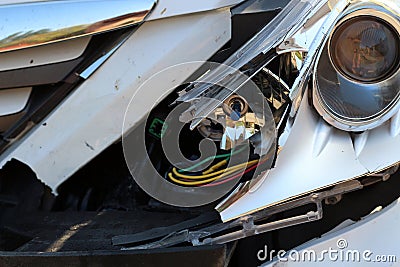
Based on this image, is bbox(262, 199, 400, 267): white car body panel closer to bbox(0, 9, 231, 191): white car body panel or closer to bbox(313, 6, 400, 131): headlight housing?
bbox(313, 6, 400, 131): headlight housing

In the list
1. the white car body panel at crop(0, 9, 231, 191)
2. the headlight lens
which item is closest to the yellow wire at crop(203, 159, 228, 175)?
the white car body panel at crop(0, 9, 231, 191)

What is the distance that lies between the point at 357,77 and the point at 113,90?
688 mm

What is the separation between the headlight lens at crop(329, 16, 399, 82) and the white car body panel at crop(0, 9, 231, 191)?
40 centimetres

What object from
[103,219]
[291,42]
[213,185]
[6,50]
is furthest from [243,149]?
[6,50]

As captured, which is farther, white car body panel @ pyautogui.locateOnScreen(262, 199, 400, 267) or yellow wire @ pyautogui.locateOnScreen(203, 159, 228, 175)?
yellow wire @ pyautogui.locateOnScreen(203, 159, 228, 175)

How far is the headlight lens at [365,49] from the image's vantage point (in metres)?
1.40

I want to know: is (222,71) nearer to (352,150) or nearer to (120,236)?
(352,150)

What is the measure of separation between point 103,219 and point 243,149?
54 centimetres

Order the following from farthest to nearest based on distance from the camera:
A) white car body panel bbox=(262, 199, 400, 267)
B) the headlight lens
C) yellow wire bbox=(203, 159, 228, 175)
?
yellow wire bbox=(203, 159, 228, 175) → white car body panel bbox=(262, 199, 400, 267) → the headlight lens

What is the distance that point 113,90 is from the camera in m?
1.72

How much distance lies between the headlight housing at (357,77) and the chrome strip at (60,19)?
53 cm

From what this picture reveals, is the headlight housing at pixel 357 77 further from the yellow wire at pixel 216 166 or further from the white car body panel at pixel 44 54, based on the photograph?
the white car body panel at pixel 44 54

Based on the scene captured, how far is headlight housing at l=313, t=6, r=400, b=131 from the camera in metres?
1.41

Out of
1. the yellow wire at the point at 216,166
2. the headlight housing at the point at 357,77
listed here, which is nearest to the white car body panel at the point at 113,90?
the yellow wire at the point at 216,166
